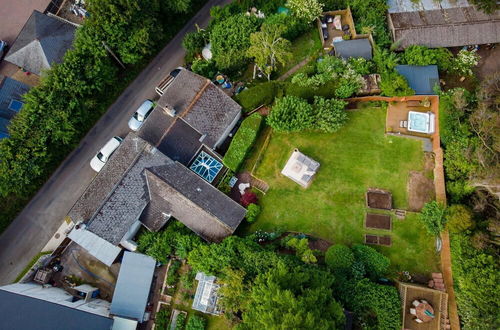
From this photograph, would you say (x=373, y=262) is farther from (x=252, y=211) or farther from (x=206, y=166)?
(x=206, y=166)

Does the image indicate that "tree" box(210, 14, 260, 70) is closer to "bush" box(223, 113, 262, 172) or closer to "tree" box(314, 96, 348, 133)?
"bush" box(223, 113, 262, 172)

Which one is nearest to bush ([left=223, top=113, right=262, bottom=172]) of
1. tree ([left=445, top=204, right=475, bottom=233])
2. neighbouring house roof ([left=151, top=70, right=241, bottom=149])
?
neighbouring house roof ([left=151, top=70, right=241, bottom=149])

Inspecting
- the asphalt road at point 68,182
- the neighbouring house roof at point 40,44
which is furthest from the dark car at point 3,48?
the asphalt road at point 68,182

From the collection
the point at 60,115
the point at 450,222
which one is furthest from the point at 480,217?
the point at 60,115

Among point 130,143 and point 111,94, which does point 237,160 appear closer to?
point 130,143

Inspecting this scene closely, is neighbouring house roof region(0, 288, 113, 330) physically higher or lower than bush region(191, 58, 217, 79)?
lower

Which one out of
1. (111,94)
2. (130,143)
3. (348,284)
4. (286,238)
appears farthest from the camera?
(111,94)
